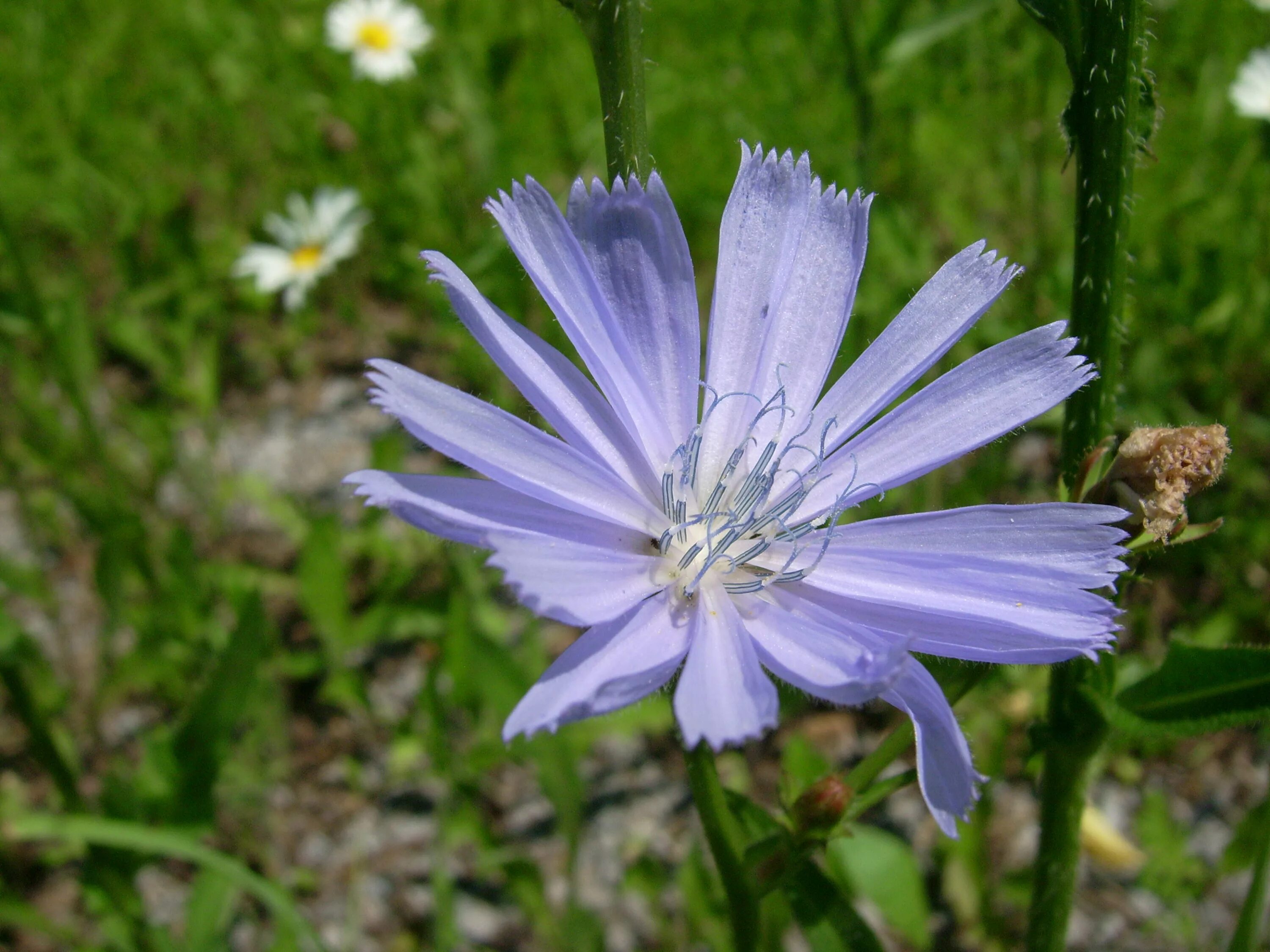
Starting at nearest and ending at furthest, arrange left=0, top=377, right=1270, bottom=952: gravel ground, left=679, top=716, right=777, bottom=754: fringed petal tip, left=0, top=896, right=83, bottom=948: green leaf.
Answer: left=679, top=716, right=777, bottom=754: fringed petal tip
left=0, top=896, right=83, bottom=948: green leaf
left=0, top=377, right=1270, bottom=952: gravel ground

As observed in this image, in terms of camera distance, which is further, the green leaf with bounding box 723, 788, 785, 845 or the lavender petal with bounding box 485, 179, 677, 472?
the green leaf with bounding box 723, 788, 785, 845

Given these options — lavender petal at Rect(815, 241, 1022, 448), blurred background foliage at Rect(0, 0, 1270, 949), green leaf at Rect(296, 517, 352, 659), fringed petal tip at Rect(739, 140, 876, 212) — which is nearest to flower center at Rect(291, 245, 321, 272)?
blurred background foliage at Rect(0, 0, 1270, 949)

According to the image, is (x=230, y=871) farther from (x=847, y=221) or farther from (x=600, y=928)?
(x=847, y=221)

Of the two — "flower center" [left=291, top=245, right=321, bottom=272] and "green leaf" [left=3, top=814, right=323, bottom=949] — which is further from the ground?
"flower center" [left=291, top=245, right=321, bottom=272]

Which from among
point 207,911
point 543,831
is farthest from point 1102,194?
point 543,831

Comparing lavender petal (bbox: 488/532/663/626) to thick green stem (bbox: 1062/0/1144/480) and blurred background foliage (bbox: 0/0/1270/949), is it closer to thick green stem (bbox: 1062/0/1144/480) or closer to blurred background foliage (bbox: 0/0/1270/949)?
thick green stem (bbox: 1062/0/1144/480)

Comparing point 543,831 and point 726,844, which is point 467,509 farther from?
point 543,831

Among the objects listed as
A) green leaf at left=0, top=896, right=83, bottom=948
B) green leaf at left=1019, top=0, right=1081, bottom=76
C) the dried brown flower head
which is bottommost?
Answer: green leaf at left=0, top=896, right=83, bottom=948
